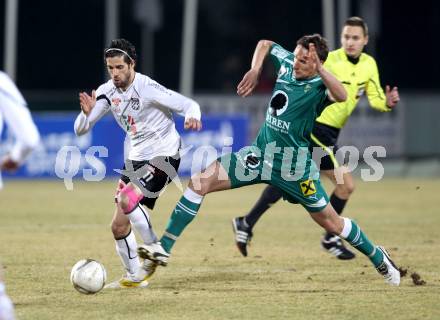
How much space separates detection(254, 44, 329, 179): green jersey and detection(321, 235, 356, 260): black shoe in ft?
6.33

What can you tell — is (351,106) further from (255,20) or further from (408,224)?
(255,20)

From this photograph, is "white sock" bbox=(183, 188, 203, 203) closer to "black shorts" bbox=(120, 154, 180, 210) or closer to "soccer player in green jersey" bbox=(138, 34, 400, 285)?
"soccer player in green jersey" bbox=(138, 34, 400, 285)

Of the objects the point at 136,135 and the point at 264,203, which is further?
the point at 264,203

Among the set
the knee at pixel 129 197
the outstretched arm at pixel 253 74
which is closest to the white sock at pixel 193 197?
the knee at pixel 129 197

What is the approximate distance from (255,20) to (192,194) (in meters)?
27.0

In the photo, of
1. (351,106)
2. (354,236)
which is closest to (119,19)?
(351,106)

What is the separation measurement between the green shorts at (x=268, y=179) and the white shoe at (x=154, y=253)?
0.78m

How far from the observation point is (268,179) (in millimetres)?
7902

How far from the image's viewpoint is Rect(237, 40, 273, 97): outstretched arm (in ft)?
24.9

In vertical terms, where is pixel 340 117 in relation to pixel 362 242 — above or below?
above

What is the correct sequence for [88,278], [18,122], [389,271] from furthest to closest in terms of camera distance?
[389,271], [88,278], [18,122]

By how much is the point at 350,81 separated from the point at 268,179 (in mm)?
2265

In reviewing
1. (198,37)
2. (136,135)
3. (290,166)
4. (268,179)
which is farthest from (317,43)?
(198,37)

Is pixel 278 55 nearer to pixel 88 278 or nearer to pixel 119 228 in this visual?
pixel 119 228
